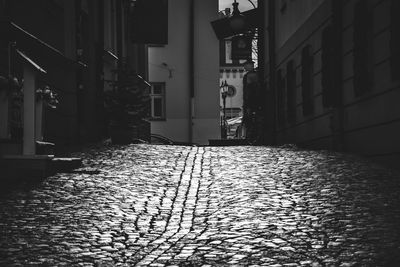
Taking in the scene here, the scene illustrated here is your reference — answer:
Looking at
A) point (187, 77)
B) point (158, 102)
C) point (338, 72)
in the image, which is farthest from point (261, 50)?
point (338, 72)

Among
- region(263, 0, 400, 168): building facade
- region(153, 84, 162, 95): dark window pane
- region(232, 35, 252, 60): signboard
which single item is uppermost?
region(232, 35, 252, 60): signboard

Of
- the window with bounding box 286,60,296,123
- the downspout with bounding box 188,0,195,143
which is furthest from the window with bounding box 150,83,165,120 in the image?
the window with bounding box 286,60,296,123

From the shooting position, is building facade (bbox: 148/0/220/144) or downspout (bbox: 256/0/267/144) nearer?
downspout (bbox: 256/0/267/144)

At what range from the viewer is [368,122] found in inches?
436

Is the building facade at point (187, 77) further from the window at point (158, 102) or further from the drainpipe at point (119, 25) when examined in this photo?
the drainpipe at point (119, 25)

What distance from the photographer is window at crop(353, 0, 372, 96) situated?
11.2m

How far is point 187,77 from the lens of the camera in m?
35.8

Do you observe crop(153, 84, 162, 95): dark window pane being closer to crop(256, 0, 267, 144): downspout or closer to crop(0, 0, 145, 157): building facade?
crop(0, 0, 145, 157): building facade

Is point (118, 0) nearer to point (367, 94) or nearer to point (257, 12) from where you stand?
point (257, 12)

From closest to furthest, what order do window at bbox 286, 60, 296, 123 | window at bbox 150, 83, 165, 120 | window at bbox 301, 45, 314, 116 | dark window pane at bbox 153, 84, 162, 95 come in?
window at bbox 301, 45, 314, 116 < window at bbox 286, 60, 296, 123 < window at bbox 150, 83, 165, 120 < dark window pane at bbox 153, 84, 162, 95

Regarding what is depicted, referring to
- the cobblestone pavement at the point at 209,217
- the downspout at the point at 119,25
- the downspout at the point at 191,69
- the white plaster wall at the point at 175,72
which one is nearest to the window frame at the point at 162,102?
the white plaster wall at the point at 175,72

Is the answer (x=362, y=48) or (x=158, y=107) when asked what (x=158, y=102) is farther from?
(x=362, y=48)

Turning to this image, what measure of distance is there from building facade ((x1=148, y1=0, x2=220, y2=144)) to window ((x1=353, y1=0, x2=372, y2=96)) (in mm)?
23792

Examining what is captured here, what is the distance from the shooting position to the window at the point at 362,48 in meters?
11.2
